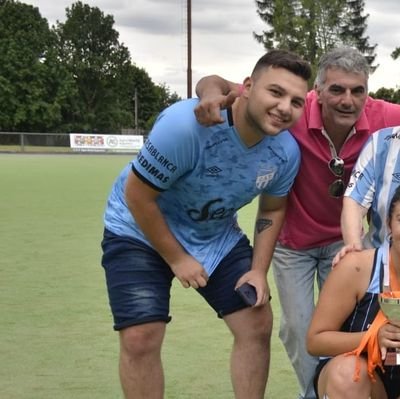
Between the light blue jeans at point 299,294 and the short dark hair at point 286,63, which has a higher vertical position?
the short dark hair at point 286,63

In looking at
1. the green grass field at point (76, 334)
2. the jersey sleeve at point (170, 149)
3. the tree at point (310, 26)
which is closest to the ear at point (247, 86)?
the jersey sleeve at point (170, 149)

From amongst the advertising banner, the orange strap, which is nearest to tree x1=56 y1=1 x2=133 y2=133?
the advertising banner

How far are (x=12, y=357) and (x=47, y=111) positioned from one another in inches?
2183

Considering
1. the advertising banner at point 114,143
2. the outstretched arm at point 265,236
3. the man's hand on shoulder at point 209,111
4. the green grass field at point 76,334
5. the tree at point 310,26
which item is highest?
the tree at point 310,26

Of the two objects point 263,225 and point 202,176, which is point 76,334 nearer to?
point 263,225

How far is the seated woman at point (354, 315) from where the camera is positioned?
296 cm

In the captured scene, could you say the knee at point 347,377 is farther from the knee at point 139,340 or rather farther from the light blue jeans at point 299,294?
the light blue jeans at point 299,294

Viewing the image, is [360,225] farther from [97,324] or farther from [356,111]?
[97,324]

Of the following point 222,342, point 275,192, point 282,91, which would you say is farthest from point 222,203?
point 222,342

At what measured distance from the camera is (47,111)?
58469 mm

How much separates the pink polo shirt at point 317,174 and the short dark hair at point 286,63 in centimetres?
62

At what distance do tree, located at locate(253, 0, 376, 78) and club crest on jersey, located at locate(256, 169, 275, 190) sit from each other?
53.8 m

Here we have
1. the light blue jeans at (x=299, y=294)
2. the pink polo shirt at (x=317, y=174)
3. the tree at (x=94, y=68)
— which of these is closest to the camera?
the pink polo shirt at (x=317, y=174)

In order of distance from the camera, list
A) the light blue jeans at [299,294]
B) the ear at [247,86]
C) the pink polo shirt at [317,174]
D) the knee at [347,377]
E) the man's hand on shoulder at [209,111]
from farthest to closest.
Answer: the light blue jeans at [299,294] → the pink polo shirt at [317,174] → the ear at [247,86] → the man's hand on shoulder at [209,111] → the knee at [347,377]
